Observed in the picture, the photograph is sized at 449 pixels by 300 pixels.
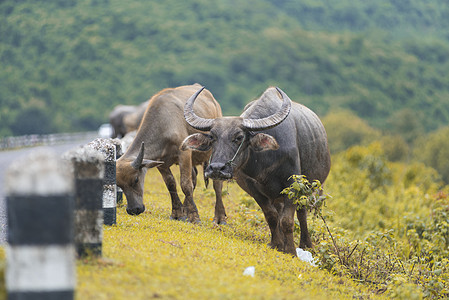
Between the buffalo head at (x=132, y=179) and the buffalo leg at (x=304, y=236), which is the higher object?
the buffalo head at (x=132, y=179)

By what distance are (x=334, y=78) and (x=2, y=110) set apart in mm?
46517

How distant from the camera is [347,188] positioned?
19969 millimetres

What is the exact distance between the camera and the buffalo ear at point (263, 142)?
Answer: 7723 millimetres

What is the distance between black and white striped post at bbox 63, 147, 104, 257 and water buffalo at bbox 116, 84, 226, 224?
350 cm

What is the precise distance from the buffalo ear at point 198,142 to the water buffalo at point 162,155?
106cm

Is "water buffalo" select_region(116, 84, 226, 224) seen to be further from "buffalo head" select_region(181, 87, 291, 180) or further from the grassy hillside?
"buffalo head" select_region(181, 87, 291, 180)

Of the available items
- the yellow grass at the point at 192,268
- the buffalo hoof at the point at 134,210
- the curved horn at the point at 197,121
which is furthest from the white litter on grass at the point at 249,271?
the buffalo hoof at the point at 134,210

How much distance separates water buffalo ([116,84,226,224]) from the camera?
9.01 meters

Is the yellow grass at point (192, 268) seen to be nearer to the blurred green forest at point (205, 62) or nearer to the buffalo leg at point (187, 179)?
the buffalo leg at point (187, 179)

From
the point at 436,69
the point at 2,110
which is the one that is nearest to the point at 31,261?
the point at 2,110

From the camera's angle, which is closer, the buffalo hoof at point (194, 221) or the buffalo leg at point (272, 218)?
the buffalo leg at point (272, 218)

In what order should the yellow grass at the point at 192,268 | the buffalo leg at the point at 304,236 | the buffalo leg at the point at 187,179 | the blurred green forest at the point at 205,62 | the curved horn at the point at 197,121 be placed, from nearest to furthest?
the yellow grass at the point at 192,268 → the curved horn at the point at 197,121 → the buffalo leg at the point at 304,236 → the buffalo leg at the point at 187,179 → the blurred green forest at the point at 205,62

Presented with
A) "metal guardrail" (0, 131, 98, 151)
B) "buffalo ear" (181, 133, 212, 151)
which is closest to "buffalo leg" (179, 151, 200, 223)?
"buffalo ear" (181, 133, 212, 151)

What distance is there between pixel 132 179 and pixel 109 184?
3.94ft
